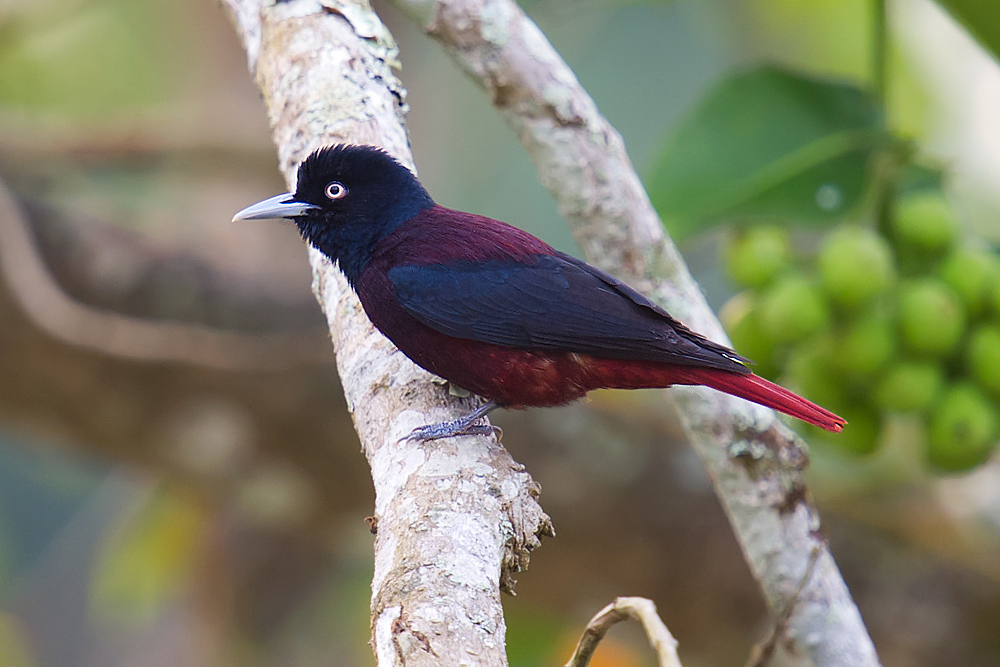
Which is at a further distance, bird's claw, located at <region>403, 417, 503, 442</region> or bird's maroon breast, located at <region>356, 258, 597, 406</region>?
bird's maroon breast, located at <region>356, 258, 597, 406</region>

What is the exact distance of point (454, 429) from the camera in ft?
5.82

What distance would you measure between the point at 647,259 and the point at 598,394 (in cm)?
155

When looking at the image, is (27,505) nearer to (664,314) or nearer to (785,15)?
(785,15)

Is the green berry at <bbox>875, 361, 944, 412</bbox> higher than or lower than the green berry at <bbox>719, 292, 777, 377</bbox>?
lower

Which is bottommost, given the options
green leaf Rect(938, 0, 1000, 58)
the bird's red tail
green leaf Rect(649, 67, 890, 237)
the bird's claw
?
the bird's claw

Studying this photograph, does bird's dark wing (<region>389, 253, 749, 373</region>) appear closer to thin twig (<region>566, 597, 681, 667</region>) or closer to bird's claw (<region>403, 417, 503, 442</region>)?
bird's claw (<region>403, 417, 503, 442</region>)

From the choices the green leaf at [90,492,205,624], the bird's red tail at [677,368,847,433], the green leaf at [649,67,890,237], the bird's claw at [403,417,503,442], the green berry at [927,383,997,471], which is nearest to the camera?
the bird's claw at [403,417,503,442]

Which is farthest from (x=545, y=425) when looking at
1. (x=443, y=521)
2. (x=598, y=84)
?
(x=598, y=84)

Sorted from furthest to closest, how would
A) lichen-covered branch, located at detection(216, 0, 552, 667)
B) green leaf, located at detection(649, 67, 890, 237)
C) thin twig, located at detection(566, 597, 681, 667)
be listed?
green leaf, located at detection(649, 67, 890, 237), thin twig, located at detection(566, 597, 681, 667), lichen-covered branch, located at detection(216, 0, 552, 667)

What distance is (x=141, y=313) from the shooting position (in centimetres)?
379

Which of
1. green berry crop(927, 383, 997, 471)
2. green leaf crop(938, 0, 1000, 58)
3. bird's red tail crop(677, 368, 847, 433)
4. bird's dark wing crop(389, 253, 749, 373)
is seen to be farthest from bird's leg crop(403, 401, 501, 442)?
green leaf crop(938, 0, 1000, 58)

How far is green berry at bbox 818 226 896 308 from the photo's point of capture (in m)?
2.38

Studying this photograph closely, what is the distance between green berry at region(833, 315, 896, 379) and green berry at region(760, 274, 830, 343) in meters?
0.08

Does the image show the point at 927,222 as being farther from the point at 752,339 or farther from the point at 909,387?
the point at 752,339
